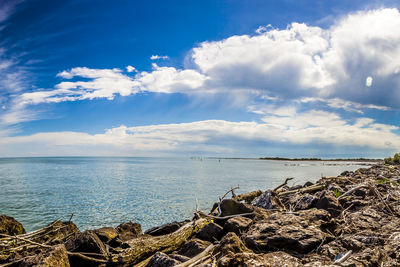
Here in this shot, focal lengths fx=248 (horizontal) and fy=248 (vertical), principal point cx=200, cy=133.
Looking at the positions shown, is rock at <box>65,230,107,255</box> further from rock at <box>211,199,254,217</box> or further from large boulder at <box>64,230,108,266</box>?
rock at <box>211,199,254,217</box>

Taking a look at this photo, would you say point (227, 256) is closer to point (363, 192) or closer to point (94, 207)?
point (363, 192)

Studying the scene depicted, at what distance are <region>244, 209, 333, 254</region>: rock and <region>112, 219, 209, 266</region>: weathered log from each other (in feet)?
5.94

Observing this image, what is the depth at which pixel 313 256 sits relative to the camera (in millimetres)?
4012

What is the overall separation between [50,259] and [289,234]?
13.5 feet

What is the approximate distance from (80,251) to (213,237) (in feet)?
9.11

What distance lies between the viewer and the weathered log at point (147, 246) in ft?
16.0

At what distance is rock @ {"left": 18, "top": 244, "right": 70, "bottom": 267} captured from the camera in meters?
3.86

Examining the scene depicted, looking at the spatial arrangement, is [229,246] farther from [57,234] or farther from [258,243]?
[57,234]

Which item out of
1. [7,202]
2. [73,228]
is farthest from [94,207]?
[73,228]

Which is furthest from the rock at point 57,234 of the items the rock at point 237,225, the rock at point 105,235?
the rock at point 237,225

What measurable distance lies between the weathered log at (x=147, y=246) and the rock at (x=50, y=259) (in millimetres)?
943

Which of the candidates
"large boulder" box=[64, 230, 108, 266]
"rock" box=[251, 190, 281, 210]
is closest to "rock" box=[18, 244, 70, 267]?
"large boulder" box=[64, 230, 108, 266]

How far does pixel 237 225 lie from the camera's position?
227 inches

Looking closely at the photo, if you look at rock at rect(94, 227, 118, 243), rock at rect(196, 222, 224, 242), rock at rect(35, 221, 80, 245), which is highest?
rock at rect(196, 222, 224, 242)
